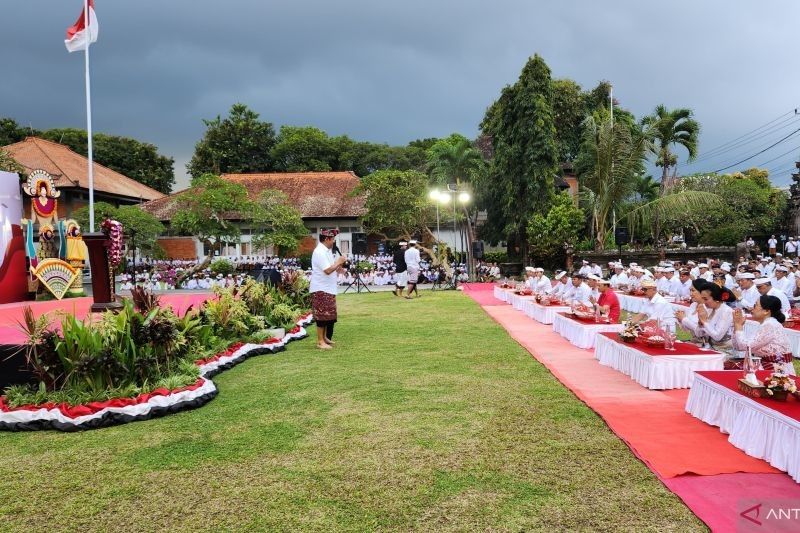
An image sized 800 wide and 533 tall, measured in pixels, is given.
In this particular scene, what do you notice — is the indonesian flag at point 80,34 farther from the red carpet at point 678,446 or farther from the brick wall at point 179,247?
the brick wall at point 179,247

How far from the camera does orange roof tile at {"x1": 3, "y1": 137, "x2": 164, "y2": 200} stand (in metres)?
26.4

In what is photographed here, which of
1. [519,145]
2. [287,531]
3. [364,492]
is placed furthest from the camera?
[519,145]

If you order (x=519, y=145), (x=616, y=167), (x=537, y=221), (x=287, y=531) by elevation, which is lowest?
(x=287, y=531)

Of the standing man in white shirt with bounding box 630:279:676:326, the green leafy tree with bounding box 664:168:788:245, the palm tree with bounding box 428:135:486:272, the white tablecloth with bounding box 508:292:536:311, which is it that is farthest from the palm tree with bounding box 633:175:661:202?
the standing man in white shirt with bounding box 630:279:676:326

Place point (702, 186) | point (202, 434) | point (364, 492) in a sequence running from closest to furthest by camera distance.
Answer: point (364, 492), point (202, 434), point (702, 186)

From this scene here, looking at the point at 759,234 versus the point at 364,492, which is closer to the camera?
the point at 364,492

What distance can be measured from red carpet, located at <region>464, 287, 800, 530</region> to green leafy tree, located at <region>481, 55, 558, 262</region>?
19.0 metres

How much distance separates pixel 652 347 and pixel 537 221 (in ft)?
60.9

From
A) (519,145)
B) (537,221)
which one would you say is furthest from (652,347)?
(519,145)

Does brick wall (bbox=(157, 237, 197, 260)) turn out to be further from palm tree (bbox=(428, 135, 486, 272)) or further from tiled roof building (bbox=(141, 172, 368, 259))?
palm tree (bbox=(428, 135, 486, 272))

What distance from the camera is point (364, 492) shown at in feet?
12.2

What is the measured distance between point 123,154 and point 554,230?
29621 millimetres

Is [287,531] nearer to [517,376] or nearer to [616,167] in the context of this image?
[517,376]

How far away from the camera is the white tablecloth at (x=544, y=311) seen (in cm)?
1108
